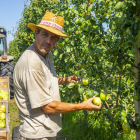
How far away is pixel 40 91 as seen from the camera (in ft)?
4.63

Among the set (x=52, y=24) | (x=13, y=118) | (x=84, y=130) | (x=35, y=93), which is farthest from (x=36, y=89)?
(x=13, y=118)

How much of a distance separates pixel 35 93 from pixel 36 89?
3 cm

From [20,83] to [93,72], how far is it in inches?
41.0

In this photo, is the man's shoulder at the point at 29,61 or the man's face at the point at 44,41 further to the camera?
the man's face at the point at 44,41

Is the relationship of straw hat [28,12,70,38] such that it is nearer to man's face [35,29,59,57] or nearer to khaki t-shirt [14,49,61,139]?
man's face [35,29,59,57]

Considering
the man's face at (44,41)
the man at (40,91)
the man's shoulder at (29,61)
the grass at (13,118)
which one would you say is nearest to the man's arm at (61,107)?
the man at (40,91)

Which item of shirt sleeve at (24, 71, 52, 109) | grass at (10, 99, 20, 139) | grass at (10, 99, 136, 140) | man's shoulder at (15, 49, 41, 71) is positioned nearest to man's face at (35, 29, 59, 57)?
man's shoulder at (15, 49, 41, 71)

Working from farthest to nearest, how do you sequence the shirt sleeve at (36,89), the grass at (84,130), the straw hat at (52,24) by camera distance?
the grass at (84,130) < the straw hat at (52,24) < the shirt sleeve at (36,89)

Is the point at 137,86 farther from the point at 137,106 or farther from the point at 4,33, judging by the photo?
the point at 4,33

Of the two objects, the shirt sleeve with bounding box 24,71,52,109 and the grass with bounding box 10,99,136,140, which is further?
the grass with bounding box 10,99,136,140

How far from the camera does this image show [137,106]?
6.65ft

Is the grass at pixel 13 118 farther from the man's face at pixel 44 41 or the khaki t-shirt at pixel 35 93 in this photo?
the man's face at pixel 44 41

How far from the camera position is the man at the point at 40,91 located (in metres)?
1.40

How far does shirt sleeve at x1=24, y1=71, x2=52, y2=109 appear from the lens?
1.38 meters
